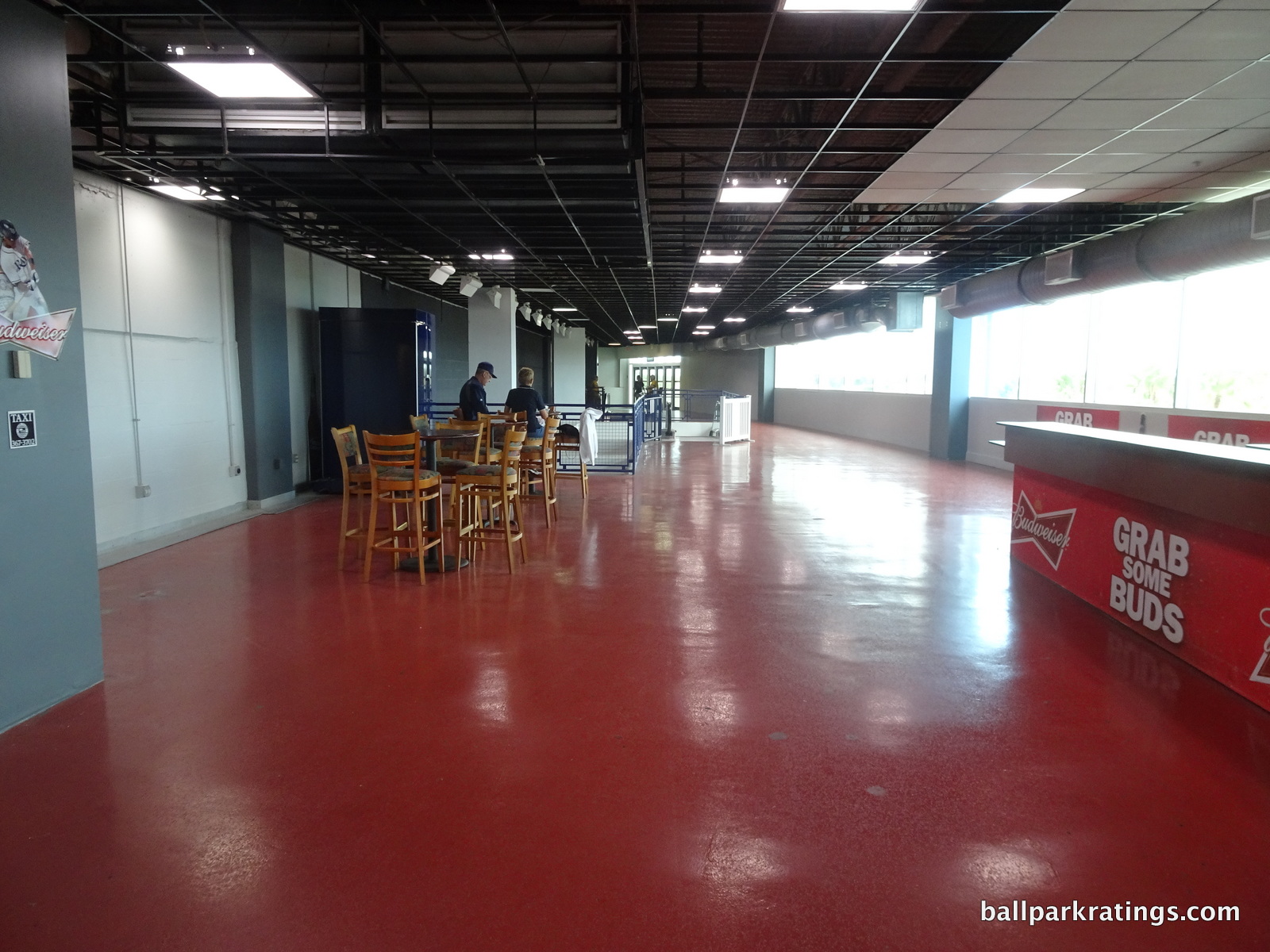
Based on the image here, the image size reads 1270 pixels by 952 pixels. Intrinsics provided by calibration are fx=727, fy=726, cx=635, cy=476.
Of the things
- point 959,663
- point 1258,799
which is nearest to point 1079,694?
point 959,663

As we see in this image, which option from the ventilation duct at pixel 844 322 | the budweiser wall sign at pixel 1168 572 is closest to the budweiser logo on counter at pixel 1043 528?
the budweiser wall sign at pixel 1168 572

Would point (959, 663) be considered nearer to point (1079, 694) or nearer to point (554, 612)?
point (1079, 694)

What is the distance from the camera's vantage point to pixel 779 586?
15.9ft

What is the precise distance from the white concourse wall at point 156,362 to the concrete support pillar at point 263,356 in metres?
0.10

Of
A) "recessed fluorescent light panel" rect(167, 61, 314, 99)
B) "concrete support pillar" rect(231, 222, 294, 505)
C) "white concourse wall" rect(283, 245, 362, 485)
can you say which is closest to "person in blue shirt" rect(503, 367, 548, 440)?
"concrete support pillar" rect(231, 222, 294, 505)

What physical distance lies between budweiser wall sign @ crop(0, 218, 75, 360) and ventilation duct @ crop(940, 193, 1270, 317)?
8024 mm

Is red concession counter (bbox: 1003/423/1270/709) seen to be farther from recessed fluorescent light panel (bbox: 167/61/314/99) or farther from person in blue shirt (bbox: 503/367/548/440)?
recessed fluorescent light panel (bbox: 167/61/314/99)

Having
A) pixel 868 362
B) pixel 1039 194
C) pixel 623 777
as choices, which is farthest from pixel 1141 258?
pixel 868 362

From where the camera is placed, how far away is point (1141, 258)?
7453mm

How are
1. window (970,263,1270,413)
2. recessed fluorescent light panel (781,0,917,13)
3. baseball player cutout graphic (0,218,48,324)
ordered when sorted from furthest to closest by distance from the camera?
1. window (970,263,1270,413)
2. recessed fluorescent light panel (781,0,917,13)
3. baseball player cutout graphic (0,218,48,324)

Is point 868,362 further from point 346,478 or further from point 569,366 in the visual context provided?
point 346,478

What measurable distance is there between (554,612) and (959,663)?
217 cm

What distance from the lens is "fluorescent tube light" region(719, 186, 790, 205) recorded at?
6.55 m

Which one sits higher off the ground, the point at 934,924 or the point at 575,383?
the point at 575,383
